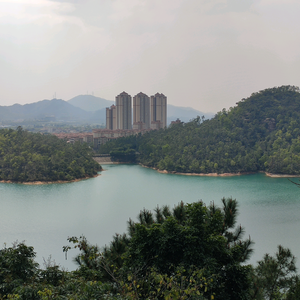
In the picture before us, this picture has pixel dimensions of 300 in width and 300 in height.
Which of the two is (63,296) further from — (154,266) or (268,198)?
(268,198)

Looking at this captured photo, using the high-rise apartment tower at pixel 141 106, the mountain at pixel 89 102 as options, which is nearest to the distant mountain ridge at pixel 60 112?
the mountain at pixel 89 102

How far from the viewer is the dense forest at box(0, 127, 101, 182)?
58.1 feet

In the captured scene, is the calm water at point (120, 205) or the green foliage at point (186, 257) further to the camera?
the calm water at point (120, 205)

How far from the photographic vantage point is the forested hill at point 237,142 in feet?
66.8

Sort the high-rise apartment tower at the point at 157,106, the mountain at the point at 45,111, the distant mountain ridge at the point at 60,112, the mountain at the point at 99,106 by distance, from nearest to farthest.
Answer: the high-rise apartment tower at the point at 157,106 → the distant mountain ridge at the point at 60,112 → the mountain at the point at 45,111 → the mountain at the point at 99,106

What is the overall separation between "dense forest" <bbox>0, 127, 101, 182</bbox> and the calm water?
0.90 meters

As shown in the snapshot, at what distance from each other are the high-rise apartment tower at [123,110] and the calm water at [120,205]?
2071cm

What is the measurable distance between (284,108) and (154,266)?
882 inches

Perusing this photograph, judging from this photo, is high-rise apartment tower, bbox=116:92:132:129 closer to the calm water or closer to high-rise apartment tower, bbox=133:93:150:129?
high-rise apartment tower, bbox=133:93:150:129

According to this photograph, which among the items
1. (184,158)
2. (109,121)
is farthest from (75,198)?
(109,121)

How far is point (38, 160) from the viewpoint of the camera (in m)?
18.2

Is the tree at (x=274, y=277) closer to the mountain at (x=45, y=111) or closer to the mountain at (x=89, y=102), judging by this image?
the mountain at (x=45, y=111)

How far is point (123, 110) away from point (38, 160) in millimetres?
22766

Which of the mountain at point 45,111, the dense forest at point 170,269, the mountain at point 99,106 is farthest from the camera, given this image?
the mountain at point 99,106
